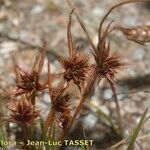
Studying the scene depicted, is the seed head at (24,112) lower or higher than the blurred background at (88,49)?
lower

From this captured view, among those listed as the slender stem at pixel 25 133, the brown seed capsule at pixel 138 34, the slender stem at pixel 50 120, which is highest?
the brown seed capsule at pixel 138 34

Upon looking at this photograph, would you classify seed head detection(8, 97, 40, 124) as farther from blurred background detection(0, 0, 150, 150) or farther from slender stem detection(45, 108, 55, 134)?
blurred background detection(0, 0, 150, 150)

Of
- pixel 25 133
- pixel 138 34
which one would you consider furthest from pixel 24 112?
pixel 138 34

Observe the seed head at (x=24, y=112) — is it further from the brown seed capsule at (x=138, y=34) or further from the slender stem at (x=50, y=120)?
the brown seed capsule at (x=138, y=34)

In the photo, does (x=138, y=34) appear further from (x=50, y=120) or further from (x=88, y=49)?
(x=88, y=49)

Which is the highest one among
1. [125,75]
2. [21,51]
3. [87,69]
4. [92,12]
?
[92,12]

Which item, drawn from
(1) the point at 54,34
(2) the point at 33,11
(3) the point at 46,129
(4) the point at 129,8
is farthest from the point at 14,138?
(4) the point at 129,8

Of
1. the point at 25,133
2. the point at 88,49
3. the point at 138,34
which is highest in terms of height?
the point at 88,49

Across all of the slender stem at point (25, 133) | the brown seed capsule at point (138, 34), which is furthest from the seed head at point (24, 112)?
the brown seed capsule at point (138, 34)

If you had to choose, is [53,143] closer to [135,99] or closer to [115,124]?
[115,124]
